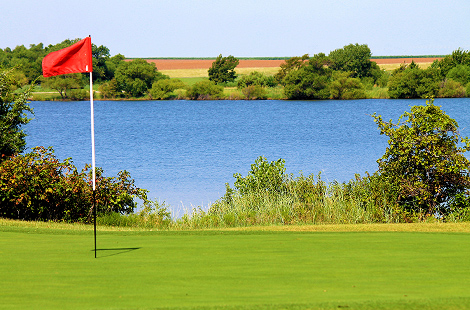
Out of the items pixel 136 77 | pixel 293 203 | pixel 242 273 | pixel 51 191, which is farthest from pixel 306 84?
pixel 242 273

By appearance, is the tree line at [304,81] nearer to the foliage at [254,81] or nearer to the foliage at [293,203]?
the foliage at [254,81]

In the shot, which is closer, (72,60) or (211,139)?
(72,60)

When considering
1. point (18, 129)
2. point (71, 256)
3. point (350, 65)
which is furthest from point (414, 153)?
point (350, 65)

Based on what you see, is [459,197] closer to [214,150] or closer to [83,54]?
[83,54]

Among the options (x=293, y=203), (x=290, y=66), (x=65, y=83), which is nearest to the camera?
(x=293, y=203)

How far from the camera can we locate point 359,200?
54.5 feet

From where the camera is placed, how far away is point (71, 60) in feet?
32.5

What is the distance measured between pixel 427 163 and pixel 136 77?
89.2m

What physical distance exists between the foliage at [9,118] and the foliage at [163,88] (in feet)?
254

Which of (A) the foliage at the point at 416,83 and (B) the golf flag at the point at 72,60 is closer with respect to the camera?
(B) the golf flag at the point at 72,60

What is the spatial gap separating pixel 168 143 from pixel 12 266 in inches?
1549

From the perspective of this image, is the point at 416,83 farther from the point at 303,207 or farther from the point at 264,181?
the point at 303,207

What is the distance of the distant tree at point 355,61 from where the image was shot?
109488 millimetres

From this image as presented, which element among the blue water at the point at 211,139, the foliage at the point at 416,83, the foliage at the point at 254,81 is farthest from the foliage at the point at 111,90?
the foliage at the point at 416,83
